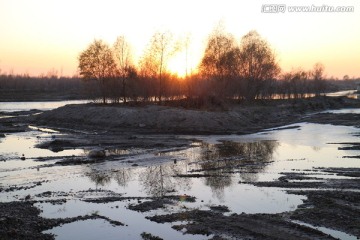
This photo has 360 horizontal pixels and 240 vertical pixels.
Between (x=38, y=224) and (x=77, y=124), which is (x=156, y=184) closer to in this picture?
(x=38, y=224)

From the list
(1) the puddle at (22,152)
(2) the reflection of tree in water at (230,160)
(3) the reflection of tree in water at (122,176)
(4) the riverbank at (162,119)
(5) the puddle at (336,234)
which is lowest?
(3) the reflection of tree in water at (122,176)

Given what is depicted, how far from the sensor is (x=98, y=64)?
2687 inches

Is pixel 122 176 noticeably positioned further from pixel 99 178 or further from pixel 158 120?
pixel 158 120

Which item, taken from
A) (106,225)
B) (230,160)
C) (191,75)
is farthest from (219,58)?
(106,225)

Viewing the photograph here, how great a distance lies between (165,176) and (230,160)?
7.02 meters

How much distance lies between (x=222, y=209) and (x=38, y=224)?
282 inches

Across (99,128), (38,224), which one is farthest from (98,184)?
(99,128)

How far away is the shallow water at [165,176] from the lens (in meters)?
15.9

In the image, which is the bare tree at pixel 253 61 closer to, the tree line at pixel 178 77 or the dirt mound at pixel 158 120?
the tree line at pixel 178 77

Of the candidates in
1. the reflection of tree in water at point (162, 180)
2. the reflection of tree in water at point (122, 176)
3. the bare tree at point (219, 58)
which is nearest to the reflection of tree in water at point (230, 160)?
the reflection of tree in water at point (162, 180)

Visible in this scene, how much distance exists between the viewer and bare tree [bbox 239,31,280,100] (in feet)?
258

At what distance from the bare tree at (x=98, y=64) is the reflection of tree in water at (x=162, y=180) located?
147 ft

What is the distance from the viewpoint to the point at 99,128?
50781 mm

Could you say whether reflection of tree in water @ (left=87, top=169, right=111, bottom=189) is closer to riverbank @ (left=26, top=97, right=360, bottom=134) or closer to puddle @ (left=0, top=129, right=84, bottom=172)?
puddle @ (left=0, top=129, right=84, bottom=172)
